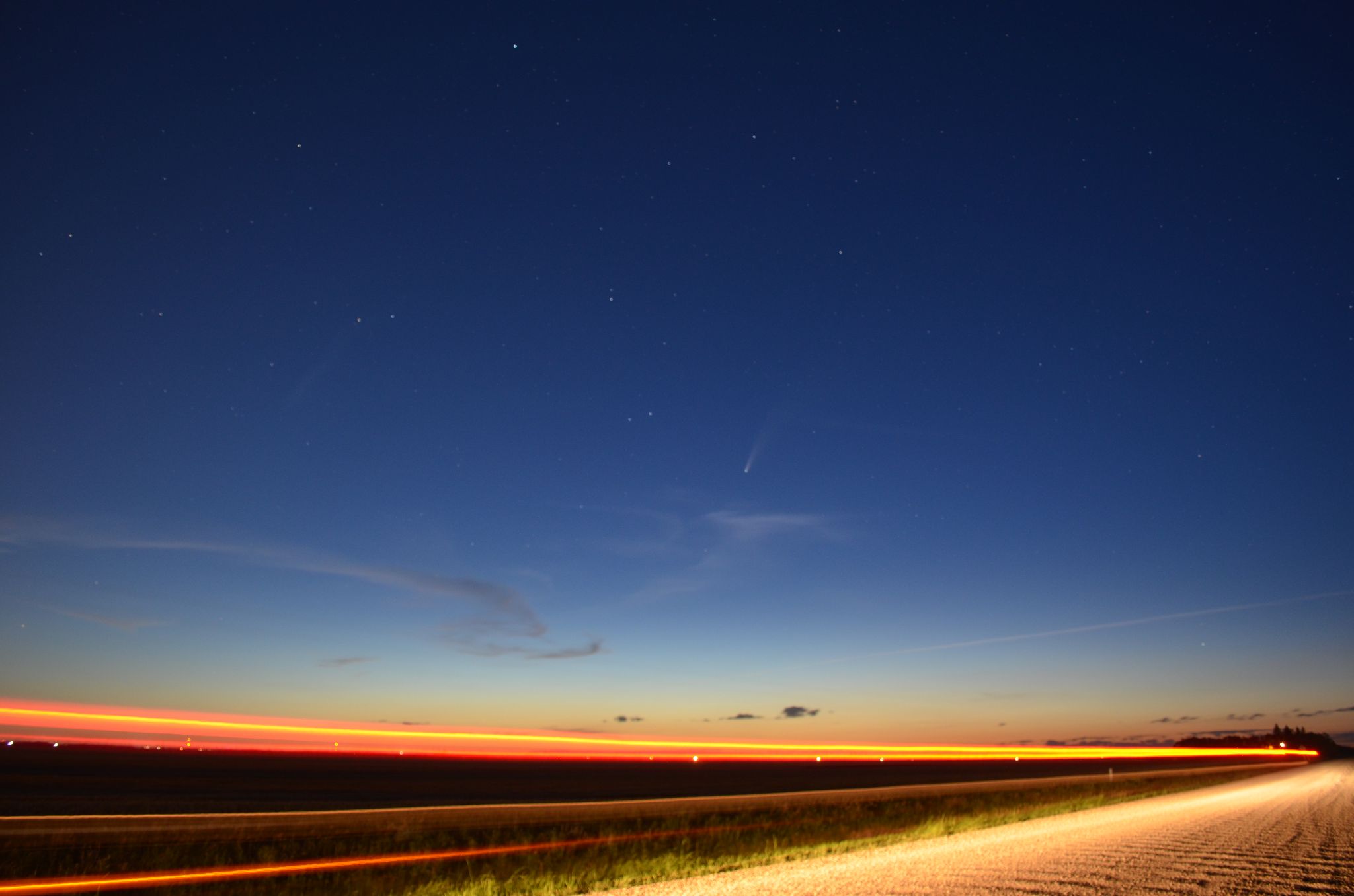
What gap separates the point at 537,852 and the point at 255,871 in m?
5.16

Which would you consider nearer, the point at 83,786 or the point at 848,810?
the point at 848,810

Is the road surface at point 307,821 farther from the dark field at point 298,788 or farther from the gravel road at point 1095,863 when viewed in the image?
the gravel road at point 1095,863

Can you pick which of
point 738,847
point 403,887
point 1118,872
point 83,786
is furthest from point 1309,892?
point 83,786

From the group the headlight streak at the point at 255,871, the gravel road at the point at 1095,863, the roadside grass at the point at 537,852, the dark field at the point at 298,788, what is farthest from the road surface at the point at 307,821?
the gravel road at the point at 1095,863

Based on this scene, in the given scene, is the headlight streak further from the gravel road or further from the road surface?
the gravel road

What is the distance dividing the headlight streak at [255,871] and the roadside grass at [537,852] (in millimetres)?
326

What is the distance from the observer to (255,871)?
14.0 meters

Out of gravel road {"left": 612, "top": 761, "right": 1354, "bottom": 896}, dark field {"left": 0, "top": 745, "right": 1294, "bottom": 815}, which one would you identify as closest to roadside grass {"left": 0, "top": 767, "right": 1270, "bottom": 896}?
gravel road {"left": 612, "top": 761, "right": 1354, "bottom": 896}

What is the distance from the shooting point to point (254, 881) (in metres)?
13.2

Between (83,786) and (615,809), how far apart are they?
30.1m

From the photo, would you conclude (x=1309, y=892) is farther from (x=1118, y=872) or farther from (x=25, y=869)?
(x=25, y=869)

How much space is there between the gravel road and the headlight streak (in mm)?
5166

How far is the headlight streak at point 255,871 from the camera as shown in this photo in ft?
39.8

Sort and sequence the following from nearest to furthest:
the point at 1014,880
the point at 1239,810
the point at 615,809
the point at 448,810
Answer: the point at 1014,880
the point at 448,810
the point at 615,809
the point at 1239,810
